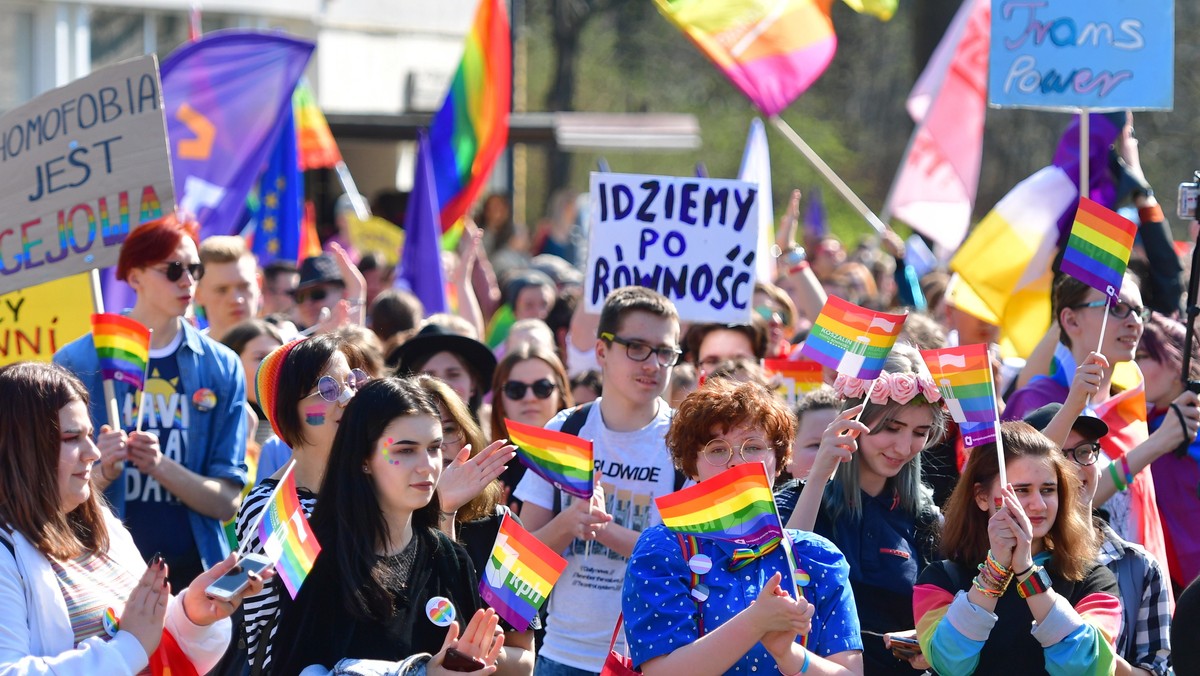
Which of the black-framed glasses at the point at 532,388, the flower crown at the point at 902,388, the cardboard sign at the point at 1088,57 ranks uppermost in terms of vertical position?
the cardboard sign at the point at 1088,57

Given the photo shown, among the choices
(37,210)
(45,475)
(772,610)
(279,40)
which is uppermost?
(279,40)

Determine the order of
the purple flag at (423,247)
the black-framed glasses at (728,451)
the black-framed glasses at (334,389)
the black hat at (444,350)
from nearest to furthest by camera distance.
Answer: the black-framed glasses at (728,451), the black-framed glasses at (334,389), the black hat at (444,350), the purple flag at (423,247)

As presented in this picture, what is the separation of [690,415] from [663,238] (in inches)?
111

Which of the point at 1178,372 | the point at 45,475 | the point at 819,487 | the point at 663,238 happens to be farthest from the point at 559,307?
the point at 45,475

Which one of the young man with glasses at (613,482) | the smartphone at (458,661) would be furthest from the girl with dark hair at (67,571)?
the young man with glasses at (613,482)

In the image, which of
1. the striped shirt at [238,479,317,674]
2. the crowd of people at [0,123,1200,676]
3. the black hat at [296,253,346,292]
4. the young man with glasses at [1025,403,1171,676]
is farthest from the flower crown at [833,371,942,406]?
the black hat at [296,253,346,292]

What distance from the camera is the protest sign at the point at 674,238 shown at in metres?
6.61

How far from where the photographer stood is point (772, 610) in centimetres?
332

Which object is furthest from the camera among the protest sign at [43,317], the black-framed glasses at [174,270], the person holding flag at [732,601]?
the protest sign at [43,317]

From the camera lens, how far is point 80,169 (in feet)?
19.9

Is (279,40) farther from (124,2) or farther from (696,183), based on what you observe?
(124,2)

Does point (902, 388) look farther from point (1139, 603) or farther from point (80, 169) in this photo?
point (80, 169)

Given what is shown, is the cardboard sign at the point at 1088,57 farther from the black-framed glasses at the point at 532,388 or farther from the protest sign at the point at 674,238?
the black-framed glasses at the point at 532,388

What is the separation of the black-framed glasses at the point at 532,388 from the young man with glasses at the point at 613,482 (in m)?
0.91
